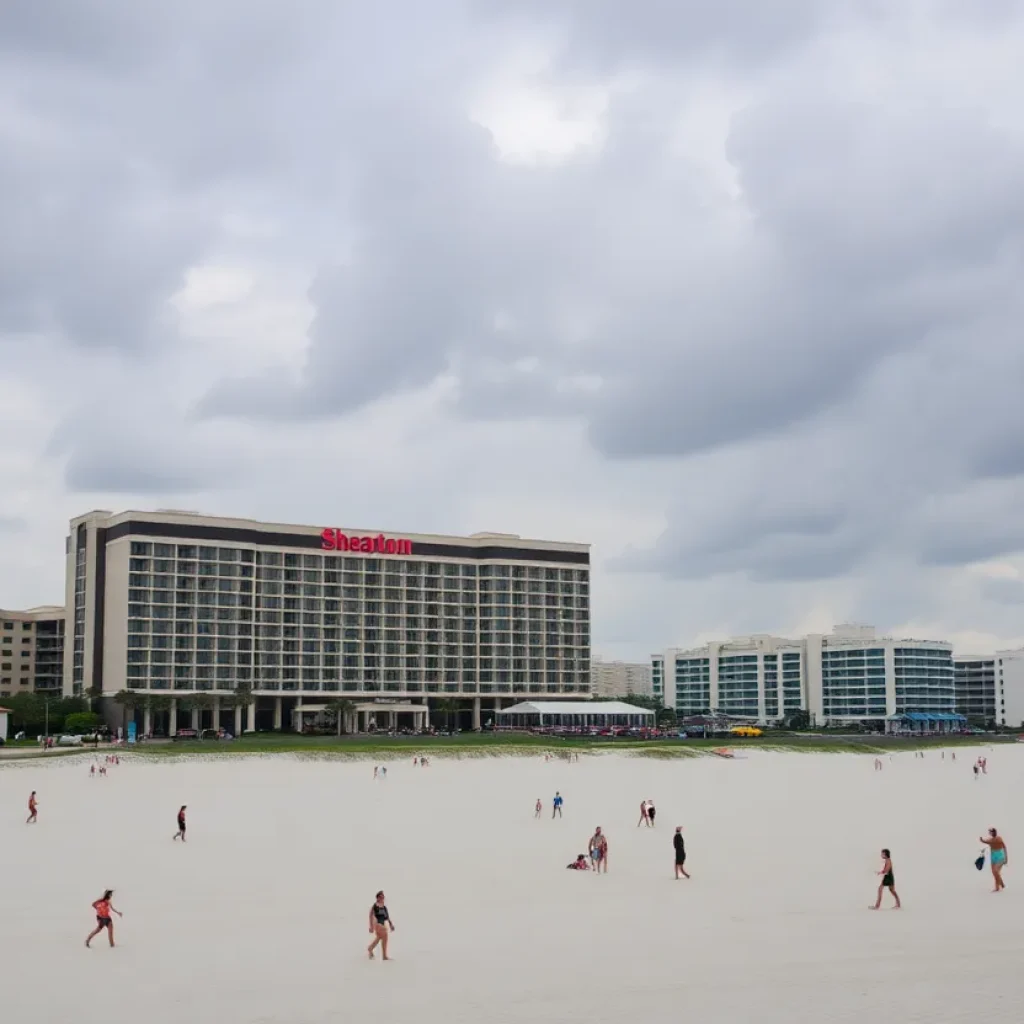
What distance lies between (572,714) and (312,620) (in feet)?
134

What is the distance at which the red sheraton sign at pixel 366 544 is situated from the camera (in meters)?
177

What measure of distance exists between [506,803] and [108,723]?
10693cm

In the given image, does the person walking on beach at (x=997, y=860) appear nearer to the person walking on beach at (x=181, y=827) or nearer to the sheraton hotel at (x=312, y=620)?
the person walking on beach at (x=181, y=827)

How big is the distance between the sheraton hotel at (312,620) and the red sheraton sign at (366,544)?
22 cm

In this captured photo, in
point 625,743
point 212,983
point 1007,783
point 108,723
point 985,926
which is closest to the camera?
point 212,983

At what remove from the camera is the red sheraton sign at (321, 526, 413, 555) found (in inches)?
6969

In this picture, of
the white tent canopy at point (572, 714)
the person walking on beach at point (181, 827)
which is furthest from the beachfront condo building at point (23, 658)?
the person walking on beach at point (181, 827)

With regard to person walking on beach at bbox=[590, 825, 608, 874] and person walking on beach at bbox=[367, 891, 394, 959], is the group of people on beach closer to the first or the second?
person walking on beach at bbox=[590, 825, 608, 874]

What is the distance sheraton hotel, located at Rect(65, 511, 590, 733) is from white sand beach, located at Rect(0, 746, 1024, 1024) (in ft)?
315

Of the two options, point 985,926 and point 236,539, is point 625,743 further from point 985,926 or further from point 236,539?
point 985,926

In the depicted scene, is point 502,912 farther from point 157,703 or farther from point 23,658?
point 23,658

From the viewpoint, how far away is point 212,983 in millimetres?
23328

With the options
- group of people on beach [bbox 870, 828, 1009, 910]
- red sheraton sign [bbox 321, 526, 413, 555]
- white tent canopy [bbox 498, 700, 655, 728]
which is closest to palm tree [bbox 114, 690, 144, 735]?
red sheraton sign [bbox 321, 526, 413, 555]

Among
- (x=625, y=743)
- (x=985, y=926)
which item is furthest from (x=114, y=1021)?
(x=625, y=743)
